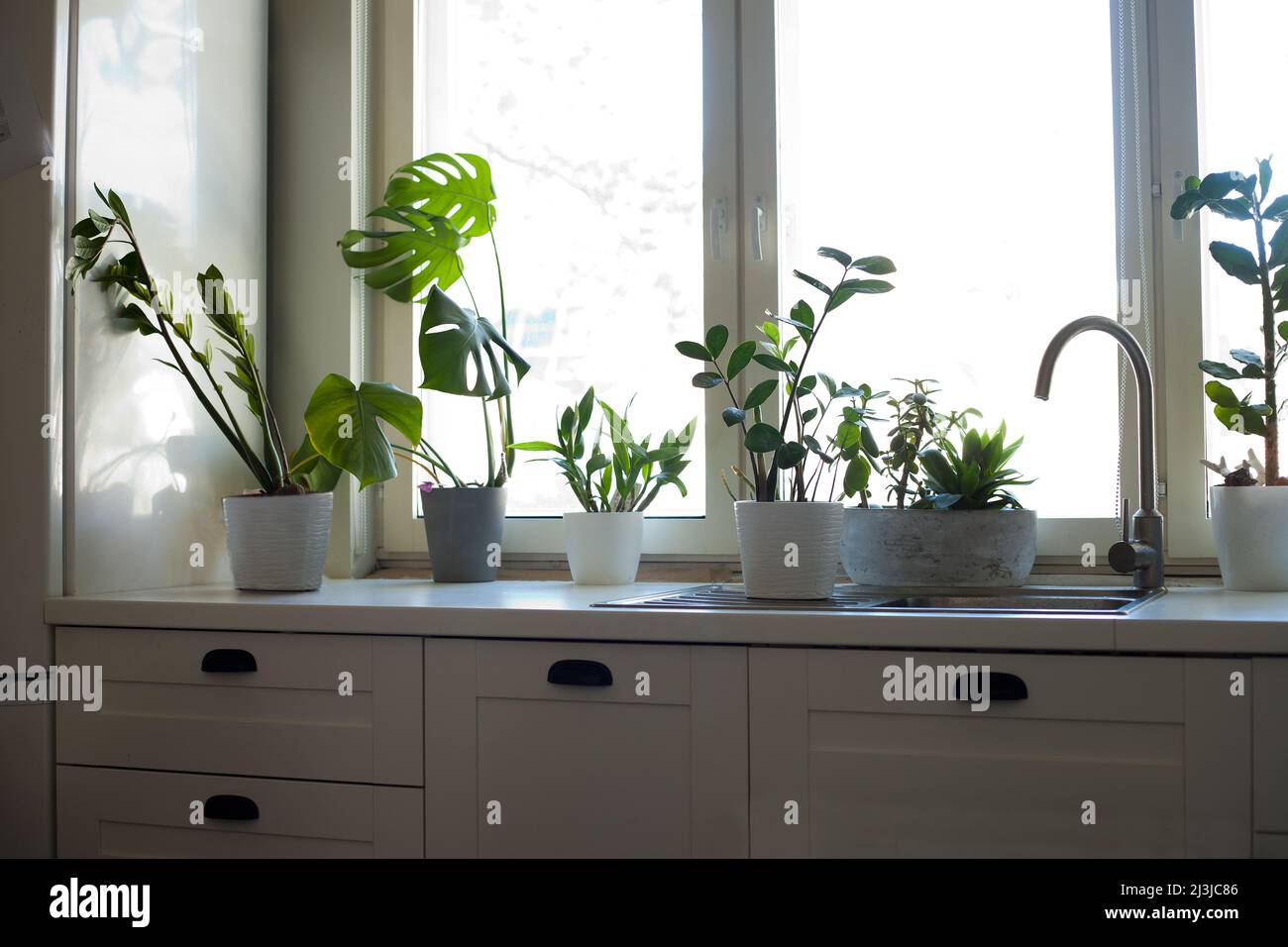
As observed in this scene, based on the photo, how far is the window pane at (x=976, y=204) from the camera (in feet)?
5.97

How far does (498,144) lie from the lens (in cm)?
216

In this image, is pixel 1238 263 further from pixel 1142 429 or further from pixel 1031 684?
pixel 1031 684

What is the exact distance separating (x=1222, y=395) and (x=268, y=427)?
150cm

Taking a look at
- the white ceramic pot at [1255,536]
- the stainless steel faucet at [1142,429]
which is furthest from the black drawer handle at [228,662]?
the white ceramic pot at [1255,536]

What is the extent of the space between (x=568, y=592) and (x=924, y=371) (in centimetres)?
74

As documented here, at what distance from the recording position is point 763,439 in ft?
4.96

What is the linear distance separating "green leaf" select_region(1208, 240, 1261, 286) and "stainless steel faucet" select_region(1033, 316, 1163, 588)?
0.52 feet

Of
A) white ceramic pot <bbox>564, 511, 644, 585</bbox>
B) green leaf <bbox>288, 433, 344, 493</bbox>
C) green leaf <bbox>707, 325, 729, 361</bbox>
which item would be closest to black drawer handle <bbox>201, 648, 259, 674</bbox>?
green leaf <bbox>288, 433, 344, 493</bbox>

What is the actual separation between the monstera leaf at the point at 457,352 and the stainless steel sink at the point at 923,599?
0.45 meters

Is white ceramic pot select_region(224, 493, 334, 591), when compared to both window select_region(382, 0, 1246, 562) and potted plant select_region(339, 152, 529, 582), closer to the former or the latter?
potted plant select_region(339, 152, 529, 582)

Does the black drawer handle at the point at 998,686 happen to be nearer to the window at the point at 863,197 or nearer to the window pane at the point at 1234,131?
the window at the point at 863,197

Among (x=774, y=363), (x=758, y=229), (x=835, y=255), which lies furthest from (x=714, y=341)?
(x=758, y=229)
